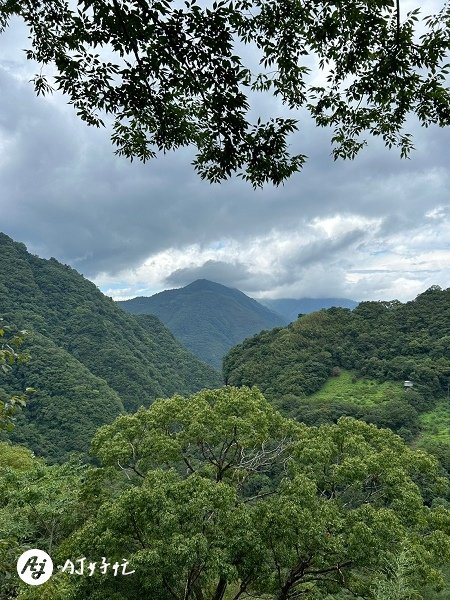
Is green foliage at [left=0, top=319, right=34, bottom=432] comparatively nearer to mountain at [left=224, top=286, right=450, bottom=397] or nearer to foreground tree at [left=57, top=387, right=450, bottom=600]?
foreground tree at [left=57, top=387, right=450, bottom=600]

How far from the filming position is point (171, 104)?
3504mm

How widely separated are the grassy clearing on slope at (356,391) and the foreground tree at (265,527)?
135 feet

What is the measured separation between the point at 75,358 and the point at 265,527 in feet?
232

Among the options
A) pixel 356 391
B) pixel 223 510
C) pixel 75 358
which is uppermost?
pixel 75 358

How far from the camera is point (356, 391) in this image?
5412cm

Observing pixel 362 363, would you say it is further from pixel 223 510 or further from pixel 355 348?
pixel 223 510

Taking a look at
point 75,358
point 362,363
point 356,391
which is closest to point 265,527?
point 356,391

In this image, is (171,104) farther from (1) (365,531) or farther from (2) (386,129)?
(1) (365,531)

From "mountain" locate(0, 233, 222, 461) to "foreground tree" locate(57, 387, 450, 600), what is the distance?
96.9 feet

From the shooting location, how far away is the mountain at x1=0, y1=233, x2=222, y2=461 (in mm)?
51156

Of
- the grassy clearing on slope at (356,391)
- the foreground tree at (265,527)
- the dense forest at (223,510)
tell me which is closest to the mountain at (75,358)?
the dense forest at (223,510)

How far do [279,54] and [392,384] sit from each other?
2241 inches

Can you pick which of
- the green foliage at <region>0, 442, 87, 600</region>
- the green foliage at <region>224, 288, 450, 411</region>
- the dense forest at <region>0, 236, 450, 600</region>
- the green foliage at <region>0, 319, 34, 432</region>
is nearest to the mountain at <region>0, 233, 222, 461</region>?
the green foliage at <region>224, 288, 450, 411</region>

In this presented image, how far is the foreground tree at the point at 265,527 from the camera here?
7.40 metres
